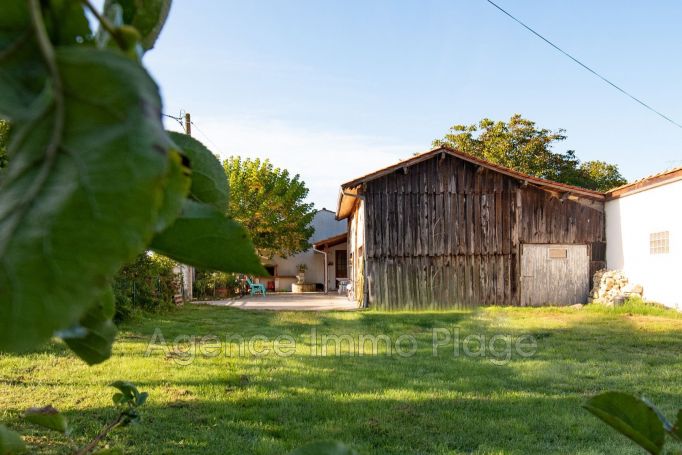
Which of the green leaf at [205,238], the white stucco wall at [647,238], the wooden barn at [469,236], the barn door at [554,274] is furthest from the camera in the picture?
the barn door at [554,274]

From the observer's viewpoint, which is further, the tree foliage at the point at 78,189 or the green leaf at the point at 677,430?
the green leaf at the point at 677,430

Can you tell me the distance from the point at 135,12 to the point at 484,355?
758 centimetres

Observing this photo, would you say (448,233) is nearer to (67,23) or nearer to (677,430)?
(677,430)

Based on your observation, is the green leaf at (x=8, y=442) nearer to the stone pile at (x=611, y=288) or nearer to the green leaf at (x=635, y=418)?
the green leaf at (x=635, y=418)

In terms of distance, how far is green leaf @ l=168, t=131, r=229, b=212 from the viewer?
323mm

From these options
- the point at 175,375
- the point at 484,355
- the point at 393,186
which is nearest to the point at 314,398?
the point at 175,375

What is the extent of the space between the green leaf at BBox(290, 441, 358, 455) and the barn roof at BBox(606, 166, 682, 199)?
41.6 feet

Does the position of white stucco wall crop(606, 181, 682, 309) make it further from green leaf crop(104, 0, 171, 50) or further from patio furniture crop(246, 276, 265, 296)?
green leaf crop(104, 0, 171, 50)

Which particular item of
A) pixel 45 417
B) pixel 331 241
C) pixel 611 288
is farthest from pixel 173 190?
pixel 331 241

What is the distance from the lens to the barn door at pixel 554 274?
45.4 ft

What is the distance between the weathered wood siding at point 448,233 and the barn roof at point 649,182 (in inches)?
56.3

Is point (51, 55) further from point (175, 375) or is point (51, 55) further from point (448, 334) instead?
point (448, 334)

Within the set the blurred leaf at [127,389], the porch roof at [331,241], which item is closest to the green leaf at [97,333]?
the blurred leaf at [127,389]

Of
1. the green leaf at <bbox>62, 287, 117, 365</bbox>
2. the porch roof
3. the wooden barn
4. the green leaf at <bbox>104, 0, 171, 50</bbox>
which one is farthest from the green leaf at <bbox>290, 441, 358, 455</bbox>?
the porch roof
